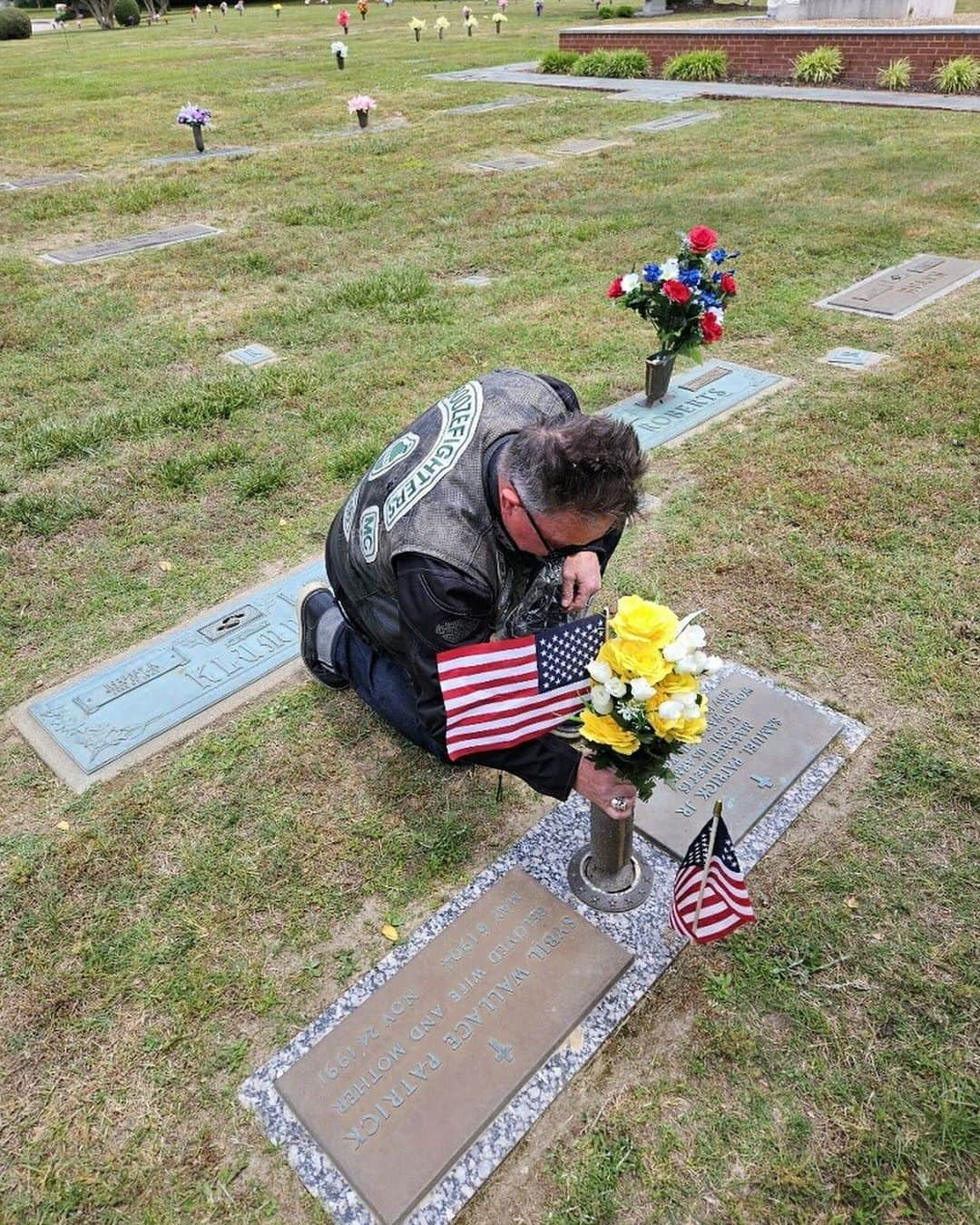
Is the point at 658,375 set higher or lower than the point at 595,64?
lower

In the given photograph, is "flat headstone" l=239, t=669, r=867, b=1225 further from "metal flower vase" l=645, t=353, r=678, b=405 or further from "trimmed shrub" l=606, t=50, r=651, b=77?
"trimmed shrub" l=606, t=50, r=651, b=77

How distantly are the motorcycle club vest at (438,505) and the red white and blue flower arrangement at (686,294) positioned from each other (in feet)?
7.91

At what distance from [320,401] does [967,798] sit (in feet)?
14.1

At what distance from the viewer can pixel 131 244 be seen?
8617mm

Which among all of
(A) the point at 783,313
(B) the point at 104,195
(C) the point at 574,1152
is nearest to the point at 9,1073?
(C) the point at 574,1152

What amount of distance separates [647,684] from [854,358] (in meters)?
4.67

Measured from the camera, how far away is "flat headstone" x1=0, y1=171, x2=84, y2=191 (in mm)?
10844

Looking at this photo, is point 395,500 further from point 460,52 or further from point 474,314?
point 460,52

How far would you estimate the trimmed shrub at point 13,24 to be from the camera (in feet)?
108

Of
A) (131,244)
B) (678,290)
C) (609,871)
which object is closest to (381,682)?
(609,871)

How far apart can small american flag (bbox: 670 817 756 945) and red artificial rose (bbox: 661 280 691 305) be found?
3.47m

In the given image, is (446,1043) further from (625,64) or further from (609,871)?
(625,64)

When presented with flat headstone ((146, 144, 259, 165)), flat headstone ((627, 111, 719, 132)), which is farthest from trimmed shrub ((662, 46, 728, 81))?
flat headstone ((146, 144, 259, 165))

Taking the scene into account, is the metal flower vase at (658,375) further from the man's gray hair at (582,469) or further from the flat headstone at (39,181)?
the flat headstone at (39,181)
